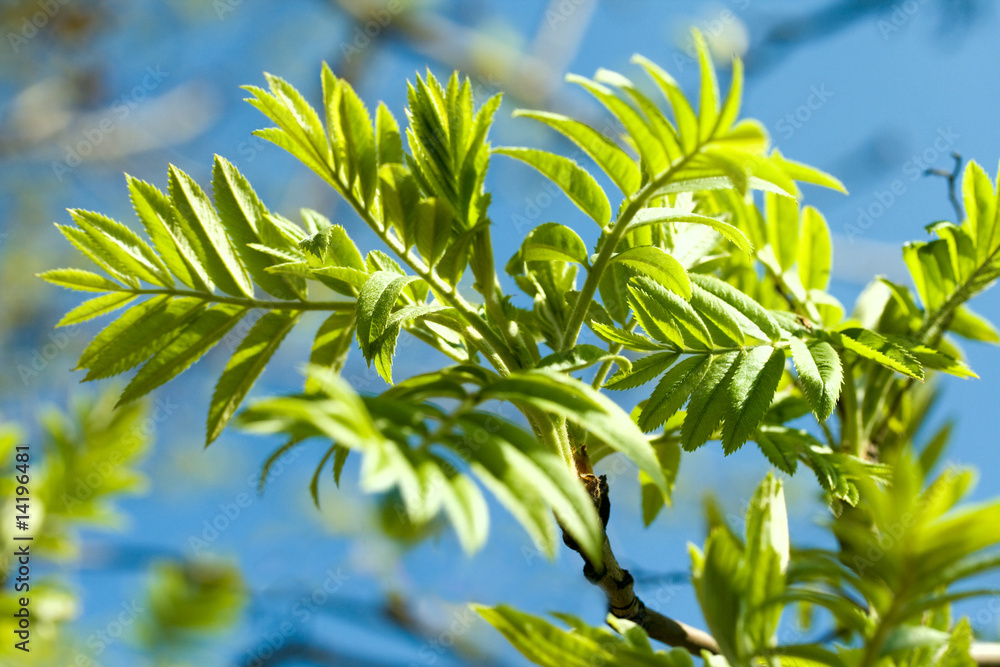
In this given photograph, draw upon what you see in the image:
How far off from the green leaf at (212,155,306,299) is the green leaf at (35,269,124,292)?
0.77 feet

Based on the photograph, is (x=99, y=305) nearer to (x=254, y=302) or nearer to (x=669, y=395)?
(x=254, y=302)

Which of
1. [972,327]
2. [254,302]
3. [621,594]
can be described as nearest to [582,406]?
[621,594]

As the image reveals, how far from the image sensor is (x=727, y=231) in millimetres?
981

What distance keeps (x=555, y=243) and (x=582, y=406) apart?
39 cm

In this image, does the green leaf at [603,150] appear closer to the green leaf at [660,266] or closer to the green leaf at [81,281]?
the green leaf at [660,266]

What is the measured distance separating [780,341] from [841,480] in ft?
0.76

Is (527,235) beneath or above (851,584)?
above

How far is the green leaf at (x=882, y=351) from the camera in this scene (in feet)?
3.54

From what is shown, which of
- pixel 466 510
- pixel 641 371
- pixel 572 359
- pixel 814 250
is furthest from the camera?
pixel 814 250

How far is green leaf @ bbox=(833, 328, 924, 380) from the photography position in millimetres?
1078

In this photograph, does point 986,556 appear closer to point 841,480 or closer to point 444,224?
point 841,480

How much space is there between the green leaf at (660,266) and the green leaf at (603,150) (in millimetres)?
90

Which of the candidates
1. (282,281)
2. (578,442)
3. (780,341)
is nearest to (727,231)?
(780,341)

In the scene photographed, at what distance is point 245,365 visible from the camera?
1.17 m
